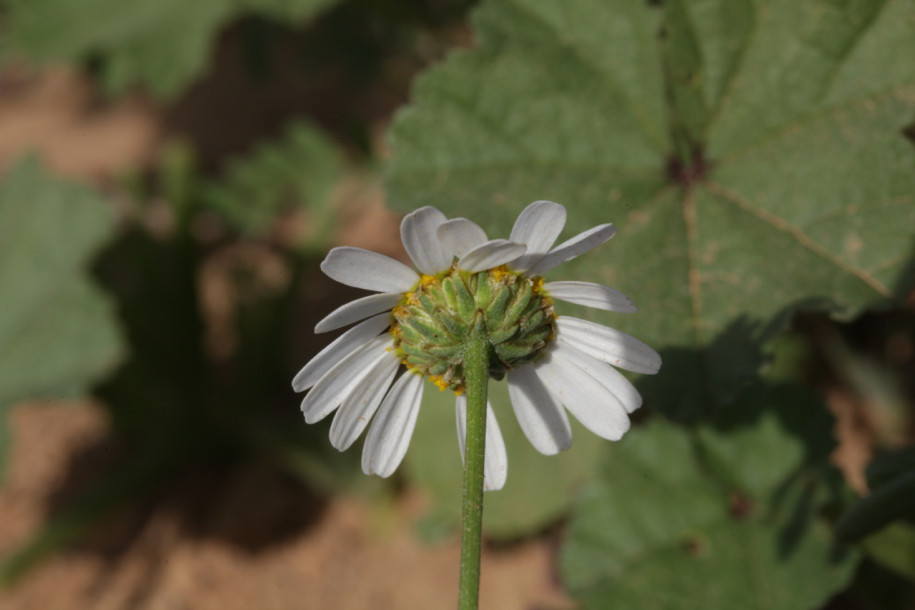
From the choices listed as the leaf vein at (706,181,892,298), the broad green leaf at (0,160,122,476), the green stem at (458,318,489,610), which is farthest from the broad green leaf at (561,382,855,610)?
the broad green leaf at (0,160,122,476)

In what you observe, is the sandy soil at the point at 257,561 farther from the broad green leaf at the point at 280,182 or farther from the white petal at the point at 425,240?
the white petal at the point at 425,240

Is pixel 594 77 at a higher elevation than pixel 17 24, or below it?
below

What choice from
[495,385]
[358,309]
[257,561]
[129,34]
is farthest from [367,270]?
[129,34]

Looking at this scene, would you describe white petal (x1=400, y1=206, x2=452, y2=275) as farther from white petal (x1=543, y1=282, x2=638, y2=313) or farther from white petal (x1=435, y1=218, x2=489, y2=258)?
white petal (x1=543, y1=282, x2=638, y2=313)

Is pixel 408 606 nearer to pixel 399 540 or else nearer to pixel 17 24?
pixel 399 540

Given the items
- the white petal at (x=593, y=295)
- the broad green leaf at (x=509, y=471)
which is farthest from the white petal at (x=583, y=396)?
the broad green leaf at (x=509, y=471)

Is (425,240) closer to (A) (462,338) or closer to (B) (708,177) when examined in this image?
(A) (462,338)

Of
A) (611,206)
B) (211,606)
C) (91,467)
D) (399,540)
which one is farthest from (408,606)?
(611,206)
